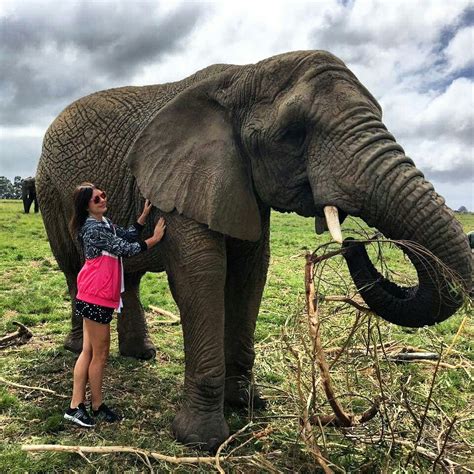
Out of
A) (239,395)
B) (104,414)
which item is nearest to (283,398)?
(239,395)

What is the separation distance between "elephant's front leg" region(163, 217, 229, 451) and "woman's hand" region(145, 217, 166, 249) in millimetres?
50

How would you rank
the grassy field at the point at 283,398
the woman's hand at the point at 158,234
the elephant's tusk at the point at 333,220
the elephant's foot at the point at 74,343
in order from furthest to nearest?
the elephant's foot at the point at 74,343 → the woman's hand at the point at 158,234 → the grassy field at the point at 283,398 → the elephant's tusk at the point at 333,220

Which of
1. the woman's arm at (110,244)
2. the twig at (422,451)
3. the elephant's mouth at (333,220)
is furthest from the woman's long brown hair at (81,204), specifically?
the twig at (422,451)

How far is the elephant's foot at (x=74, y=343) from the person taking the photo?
625 centimetres

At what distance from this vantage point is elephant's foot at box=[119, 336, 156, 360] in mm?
6160

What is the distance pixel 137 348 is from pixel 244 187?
2828 millimetres

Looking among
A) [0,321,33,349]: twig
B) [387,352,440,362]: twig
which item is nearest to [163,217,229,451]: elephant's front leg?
[387,352,440,362]: twig

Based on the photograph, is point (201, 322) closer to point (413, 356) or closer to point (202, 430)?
point (202, 430)

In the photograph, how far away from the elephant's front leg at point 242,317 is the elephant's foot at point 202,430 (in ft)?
2.15

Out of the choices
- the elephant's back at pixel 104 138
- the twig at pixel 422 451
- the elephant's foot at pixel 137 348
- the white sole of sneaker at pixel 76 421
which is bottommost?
the white sole of sneaker at pixel 76 421

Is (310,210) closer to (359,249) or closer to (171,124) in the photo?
(359,249)

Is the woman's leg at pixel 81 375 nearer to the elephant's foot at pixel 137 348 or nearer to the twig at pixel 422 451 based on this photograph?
the elephant's foot at pixel 137 348

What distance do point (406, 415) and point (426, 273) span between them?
5.06 ft

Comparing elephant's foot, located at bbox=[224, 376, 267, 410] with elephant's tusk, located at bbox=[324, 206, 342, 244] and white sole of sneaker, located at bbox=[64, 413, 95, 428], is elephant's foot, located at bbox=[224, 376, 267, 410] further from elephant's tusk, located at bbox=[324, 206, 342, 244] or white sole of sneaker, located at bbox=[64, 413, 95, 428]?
elephant's tusk, located at bbox=[324, 206, 342, 244]
